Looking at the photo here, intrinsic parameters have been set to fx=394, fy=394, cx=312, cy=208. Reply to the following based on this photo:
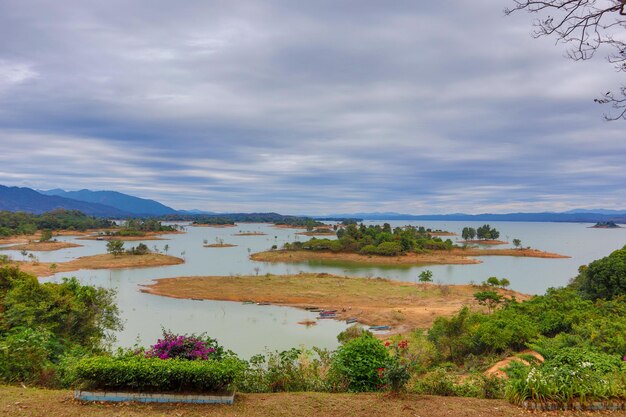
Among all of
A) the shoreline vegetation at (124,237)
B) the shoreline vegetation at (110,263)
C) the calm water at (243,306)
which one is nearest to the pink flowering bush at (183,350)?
the calm water at (243,306)

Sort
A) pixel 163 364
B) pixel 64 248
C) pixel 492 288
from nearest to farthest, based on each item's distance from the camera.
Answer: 1. pixel 163 364
2. pixel 492 288
3. pixel 64 248

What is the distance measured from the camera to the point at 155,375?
4.88 m

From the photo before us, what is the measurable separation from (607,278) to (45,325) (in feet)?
75.9

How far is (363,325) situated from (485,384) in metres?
19.7

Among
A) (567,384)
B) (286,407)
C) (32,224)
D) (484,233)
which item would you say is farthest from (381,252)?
(32,224)

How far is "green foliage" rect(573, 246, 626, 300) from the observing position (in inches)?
734

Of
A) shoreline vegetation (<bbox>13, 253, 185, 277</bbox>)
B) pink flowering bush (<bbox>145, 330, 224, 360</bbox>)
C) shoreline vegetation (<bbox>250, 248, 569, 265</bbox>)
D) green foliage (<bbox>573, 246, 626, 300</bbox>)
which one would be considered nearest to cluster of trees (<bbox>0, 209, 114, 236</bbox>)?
shoreline vegetation (<bbox>13, 253, 185, 277</bbox>)

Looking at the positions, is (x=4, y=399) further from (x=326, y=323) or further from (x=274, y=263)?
(x=274, y=263)

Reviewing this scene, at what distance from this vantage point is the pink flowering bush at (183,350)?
18.1ft

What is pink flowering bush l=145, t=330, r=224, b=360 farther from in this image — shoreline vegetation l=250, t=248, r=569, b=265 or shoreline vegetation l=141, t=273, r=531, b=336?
shoreline vegetation l=250, t=248, r=569, b=265

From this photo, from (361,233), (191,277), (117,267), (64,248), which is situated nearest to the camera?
(191,277)

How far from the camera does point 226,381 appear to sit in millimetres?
5023

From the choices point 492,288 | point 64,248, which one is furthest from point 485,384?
point 64,248

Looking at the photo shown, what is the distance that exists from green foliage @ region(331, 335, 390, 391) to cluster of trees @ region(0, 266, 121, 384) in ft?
14.0
